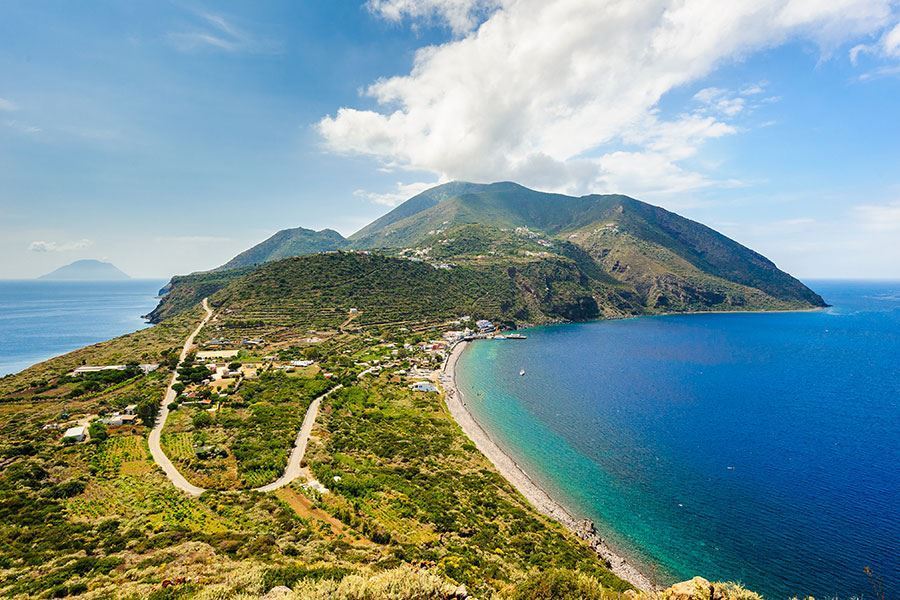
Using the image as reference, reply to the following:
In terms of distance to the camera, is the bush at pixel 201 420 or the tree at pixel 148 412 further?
the bush at pixel 201 420

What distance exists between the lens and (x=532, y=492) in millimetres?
46188

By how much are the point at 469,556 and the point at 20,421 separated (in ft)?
195

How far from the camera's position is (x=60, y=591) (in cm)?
2045

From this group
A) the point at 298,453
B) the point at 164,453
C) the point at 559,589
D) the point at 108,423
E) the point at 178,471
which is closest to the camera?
the point at 559,589

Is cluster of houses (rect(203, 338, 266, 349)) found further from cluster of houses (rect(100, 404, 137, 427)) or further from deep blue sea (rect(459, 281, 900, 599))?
deep blue sea (rect(459, 281, 900, 599))

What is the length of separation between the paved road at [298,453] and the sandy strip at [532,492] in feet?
79.0

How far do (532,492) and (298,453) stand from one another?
28.8 m

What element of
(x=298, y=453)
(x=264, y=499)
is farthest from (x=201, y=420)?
(x=264, y=499)

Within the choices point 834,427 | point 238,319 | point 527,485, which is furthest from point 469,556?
point 238,319

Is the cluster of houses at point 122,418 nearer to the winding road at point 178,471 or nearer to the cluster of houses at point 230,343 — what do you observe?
the winding road at point 178,471

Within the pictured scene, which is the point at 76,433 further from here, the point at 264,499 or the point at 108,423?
the point at 264,499

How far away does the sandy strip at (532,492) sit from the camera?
3481 cm

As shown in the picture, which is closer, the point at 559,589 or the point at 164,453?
the point at 559,589

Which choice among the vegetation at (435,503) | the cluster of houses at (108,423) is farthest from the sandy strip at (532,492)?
the cluster of houses at (108,423)
